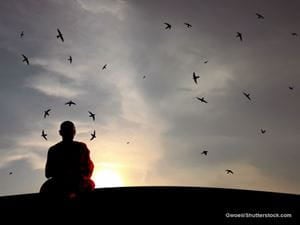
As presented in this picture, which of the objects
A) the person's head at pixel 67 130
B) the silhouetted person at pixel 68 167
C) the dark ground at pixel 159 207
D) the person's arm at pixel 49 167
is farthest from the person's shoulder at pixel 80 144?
the dark ground at pixel 159 207

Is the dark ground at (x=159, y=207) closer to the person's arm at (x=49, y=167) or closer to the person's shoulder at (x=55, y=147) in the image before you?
the person's arm at (x=49, y=167)

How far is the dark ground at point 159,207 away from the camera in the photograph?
28.6ft

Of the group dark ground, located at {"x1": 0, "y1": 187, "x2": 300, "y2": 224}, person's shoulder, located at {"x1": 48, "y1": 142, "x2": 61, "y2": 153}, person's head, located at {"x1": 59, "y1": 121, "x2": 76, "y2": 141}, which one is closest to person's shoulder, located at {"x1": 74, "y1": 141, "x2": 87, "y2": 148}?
person's head, located at {"x1": 59, "y1": 121, "x2": 76, "y2": 141}

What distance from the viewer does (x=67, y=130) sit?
29.7ft

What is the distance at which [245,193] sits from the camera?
11828 mm

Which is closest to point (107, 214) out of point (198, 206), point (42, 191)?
point (42, 191)

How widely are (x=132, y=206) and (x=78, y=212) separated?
1682 mm

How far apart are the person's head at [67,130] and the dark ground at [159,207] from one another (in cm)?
125

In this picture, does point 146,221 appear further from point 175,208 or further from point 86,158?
point 86,158

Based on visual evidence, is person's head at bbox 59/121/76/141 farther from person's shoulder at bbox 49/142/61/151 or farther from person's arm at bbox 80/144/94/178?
person's arm at bbox 80/144/94/178

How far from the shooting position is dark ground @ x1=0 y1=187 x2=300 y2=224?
28.6ft

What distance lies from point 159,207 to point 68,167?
93.2 inches

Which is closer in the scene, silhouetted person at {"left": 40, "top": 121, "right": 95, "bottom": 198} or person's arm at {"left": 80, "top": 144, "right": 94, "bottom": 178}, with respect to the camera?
silhouetted person at {"left": 40, "top": 121, "right": 95, "bottom": 198}

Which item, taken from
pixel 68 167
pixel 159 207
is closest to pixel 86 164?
pixel 68 167
